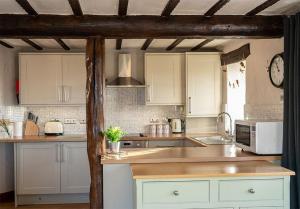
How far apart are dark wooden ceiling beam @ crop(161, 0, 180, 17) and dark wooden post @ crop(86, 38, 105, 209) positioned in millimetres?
693

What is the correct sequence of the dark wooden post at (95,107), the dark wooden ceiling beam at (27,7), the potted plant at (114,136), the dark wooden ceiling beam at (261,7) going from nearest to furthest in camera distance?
1. the dark wooden ceiling beam at (27,7)
2. the dark wooden ceiling beam at (261,7)
3. the potted plant at (114,136)
4. the dark wooden post at (95,107)

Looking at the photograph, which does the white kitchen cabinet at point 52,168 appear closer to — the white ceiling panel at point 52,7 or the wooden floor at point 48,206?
the wooden floor at point 48,206

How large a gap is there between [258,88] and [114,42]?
2187 millimetres

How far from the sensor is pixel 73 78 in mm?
5633

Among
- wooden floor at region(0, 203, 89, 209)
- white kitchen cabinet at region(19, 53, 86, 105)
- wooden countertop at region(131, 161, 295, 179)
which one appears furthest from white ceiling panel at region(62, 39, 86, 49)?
wooden countertop at region(131, 161, 295, 179)

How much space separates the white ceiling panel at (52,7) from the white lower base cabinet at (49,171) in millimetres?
2220

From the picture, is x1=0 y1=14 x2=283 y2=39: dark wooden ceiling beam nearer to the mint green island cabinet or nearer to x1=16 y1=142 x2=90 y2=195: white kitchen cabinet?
the mint green island cabinet

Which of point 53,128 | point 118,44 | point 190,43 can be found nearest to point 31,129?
point 53,128

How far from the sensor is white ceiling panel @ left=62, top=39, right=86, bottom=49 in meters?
5.18

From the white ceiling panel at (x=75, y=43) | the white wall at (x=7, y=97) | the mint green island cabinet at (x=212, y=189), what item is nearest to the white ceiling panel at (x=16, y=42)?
the white wall at (x=7, y=97)

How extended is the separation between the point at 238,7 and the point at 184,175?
1.70 metres

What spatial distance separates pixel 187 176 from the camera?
2.92m

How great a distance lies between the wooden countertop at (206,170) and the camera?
2.94 metres

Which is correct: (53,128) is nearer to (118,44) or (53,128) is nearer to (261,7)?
(118,44)
